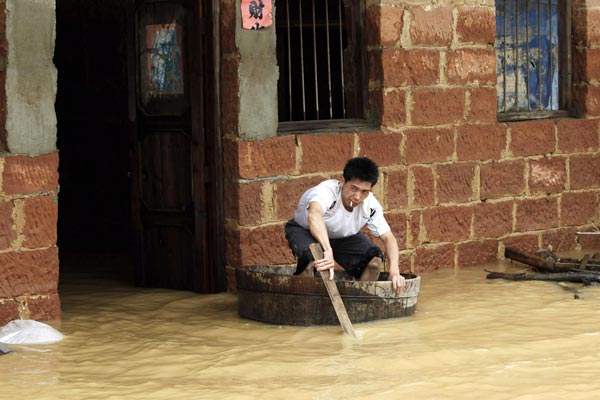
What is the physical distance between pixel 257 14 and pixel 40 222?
2304 millimetres

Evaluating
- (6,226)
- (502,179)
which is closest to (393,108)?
(502,179)

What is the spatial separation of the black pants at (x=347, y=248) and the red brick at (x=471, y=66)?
7.78 ft

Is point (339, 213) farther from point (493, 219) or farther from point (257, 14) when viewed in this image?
point (493, 219)

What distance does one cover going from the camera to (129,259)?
11.4 m

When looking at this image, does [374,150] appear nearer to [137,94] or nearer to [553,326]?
[137,94]

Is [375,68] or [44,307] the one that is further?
[375,68]

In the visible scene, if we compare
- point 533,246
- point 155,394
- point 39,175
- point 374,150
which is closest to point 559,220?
point 533,246

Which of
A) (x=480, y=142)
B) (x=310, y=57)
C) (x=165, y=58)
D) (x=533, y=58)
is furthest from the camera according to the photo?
(x=310, y=57)

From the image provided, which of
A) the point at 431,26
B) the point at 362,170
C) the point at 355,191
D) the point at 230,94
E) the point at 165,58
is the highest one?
the point at 431,26

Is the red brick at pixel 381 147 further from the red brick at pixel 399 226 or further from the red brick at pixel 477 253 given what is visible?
the red brick at pixel 477 253

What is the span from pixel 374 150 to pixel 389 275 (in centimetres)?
199

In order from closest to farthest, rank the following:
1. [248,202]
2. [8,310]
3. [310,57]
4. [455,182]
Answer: [8,310] < [248,202] < [455,182] < [310,57]

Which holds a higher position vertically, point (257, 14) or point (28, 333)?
point (257, 14)

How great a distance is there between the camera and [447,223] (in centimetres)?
1009
